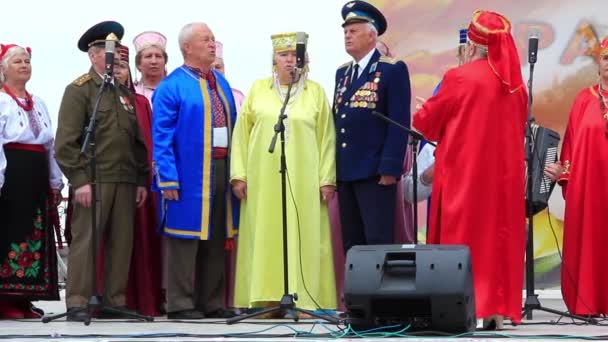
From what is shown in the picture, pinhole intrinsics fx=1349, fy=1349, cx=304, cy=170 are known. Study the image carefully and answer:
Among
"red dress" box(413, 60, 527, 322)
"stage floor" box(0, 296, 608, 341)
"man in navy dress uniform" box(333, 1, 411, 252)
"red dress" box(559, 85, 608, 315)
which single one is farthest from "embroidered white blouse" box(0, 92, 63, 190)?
"red dress" box(559, 85, 608, 315)

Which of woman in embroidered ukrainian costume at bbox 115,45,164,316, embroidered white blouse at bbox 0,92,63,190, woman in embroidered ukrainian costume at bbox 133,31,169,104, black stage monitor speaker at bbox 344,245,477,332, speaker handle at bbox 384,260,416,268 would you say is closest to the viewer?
black stage monitor speaker at bbox 344,245,477,332

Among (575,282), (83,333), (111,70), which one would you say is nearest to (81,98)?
(111,70)

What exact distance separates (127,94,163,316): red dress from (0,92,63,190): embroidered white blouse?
540 mm

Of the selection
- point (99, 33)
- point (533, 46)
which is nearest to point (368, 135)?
point (533, 46)

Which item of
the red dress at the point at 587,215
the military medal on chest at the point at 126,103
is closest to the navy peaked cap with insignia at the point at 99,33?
the military medal on chest at the point at 126,103

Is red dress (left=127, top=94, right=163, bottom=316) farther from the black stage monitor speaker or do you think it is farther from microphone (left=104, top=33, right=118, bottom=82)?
the black stage monitor speaker

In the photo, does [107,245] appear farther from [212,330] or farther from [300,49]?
[300,49]

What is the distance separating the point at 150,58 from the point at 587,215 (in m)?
2.97

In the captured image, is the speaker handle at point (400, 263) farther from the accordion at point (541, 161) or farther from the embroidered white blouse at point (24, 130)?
the embroidered white blouse at point (24, 130)

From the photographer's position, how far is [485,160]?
6.90 m

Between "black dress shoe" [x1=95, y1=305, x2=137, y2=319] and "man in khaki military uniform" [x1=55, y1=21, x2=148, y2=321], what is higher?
"man in khaki military uniform" [x1=55, y1=21, x2=148, y2=321]

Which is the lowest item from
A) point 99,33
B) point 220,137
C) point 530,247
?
point 530,247

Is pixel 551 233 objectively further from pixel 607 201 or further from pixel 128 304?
pixel 128 304

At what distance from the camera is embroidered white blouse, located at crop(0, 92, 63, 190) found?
26.0ft
